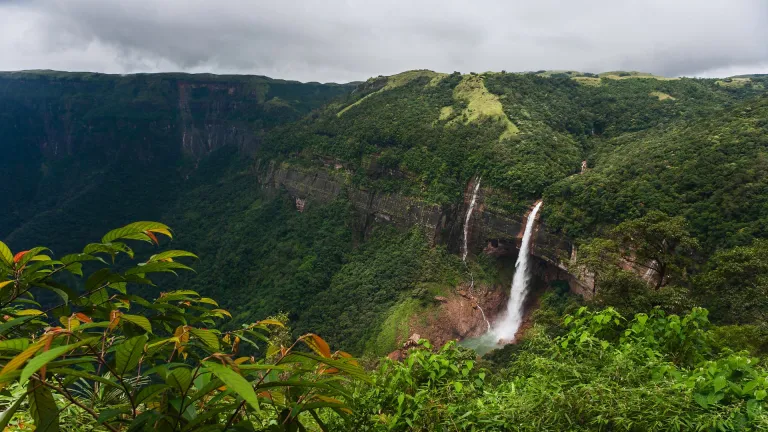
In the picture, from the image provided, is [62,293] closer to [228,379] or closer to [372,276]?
[228,379]

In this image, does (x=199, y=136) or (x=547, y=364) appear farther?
(x=199, y=136)

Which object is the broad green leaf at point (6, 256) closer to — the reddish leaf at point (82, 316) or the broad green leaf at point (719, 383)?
the reddish leaf at point (82, 316)

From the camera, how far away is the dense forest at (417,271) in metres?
1.77

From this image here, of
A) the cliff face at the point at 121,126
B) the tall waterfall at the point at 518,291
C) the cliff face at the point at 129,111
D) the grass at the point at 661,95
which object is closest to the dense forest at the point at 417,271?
the grass at the point at 661,95

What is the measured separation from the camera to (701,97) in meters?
48.0

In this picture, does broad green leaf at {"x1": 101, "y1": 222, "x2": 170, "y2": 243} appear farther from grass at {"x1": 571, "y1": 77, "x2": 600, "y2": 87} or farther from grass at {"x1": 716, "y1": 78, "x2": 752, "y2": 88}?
grass at {"x1": 716, "y1": 78, "x2": 752, "y2": 88}

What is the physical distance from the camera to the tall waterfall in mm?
33875

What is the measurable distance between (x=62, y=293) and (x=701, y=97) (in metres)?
62.9

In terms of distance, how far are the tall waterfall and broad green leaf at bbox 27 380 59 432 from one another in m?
34.8

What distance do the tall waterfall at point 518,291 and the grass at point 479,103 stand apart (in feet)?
38.6

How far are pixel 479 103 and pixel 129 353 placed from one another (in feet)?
168

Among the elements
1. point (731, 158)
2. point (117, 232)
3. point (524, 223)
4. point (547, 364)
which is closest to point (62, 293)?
point (117, 232)

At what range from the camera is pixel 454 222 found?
39.9 meters

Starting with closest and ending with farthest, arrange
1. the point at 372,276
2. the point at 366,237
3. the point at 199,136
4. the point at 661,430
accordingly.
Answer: the point at 661,430, the point at 372,276, the point at 366,237, the point at 199,136
